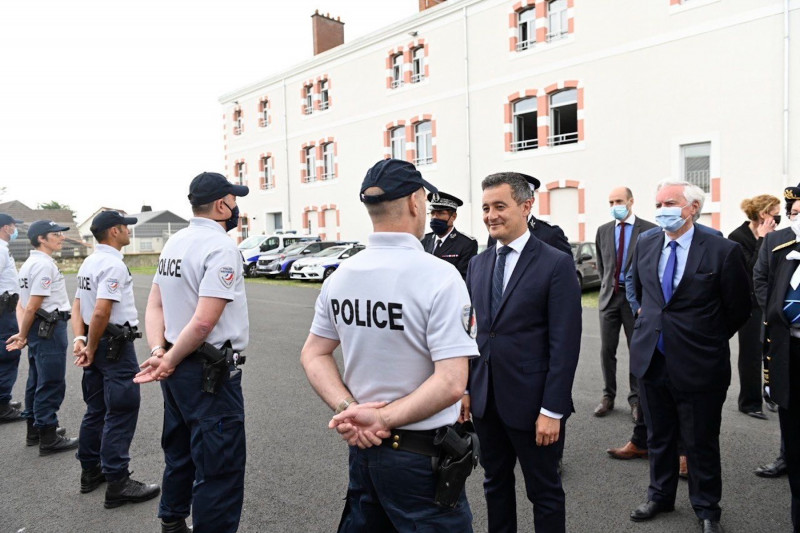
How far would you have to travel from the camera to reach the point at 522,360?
9.83ft

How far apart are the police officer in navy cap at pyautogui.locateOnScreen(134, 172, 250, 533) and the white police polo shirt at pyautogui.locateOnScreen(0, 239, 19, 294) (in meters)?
3.74

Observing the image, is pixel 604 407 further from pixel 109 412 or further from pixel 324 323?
pixel 109 412

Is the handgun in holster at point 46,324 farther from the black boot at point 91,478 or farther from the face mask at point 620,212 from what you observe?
the face mask at point 620,212

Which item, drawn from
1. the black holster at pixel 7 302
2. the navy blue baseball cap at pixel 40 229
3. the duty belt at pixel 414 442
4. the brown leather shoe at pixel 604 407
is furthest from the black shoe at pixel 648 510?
the black holster at pixel 7 302

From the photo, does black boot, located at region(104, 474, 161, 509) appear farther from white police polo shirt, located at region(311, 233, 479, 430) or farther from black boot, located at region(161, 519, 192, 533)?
white police polo shirt, located at region(311, 233, 479, 430)

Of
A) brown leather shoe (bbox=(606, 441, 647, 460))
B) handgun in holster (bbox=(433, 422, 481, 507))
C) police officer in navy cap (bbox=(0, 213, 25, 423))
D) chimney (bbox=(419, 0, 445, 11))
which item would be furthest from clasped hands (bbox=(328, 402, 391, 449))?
chimney (bbox=(419, 0, 445, 11))

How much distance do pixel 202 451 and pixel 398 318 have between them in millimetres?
1686

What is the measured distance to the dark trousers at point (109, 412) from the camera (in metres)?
4.03

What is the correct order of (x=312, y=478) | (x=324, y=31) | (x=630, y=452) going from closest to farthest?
(x=312, y=478), (x=630, y=452), (x=324, y=31)

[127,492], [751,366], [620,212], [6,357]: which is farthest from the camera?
[6,357]

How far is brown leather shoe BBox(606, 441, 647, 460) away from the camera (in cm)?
454

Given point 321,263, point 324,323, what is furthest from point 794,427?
point 321,263

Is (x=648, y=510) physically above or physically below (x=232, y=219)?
below

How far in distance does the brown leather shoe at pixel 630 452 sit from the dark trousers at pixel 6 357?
→ 5.92m
